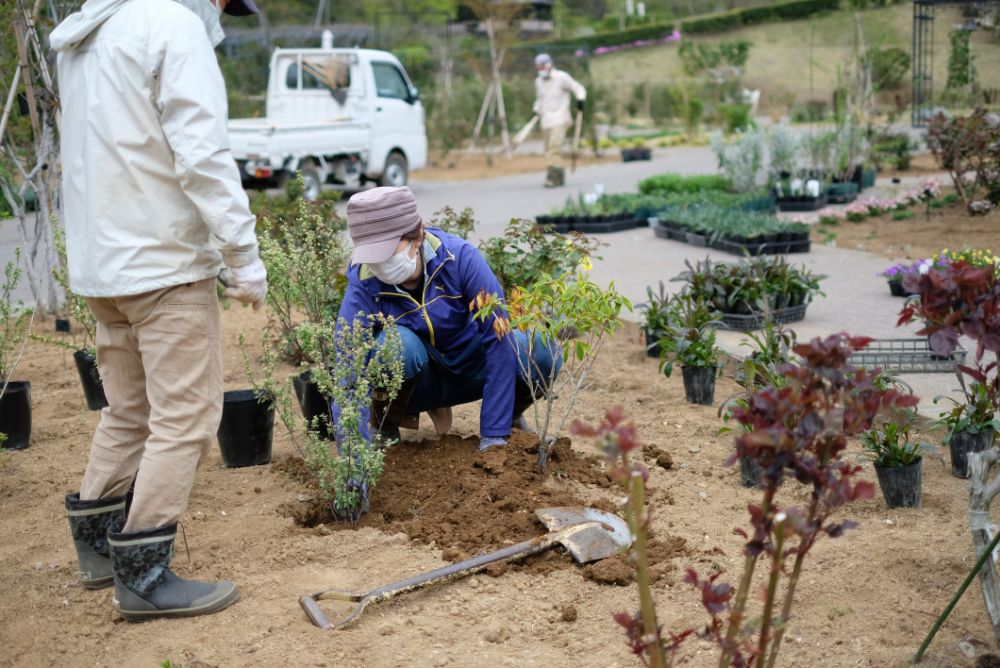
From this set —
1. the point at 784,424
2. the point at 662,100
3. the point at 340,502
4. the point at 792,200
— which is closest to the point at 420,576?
the point at 340,502

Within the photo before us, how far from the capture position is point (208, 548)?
393 centimetres

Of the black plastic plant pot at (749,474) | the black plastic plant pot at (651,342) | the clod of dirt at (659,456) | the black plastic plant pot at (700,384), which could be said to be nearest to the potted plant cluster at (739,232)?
the black plastic plant pot at (651,342)

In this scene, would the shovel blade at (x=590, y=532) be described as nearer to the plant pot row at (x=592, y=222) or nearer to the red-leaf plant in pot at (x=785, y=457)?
the red-leaf plant in pot at (x=785, y=457)

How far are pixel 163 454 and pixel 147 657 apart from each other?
0.59 m

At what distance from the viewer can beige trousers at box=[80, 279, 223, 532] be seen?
334cm

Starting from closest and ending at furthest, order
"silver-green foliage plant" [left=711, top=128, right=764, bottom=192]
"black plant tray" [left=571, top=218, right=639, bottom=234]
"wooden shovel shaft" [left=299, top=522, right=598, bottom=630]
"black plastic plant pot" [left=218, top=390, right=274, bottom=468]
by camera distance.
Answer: "wooden shovel shaft" [left=299, top=522, right=598, bottom=630] < "black plastic plant pot" [left=218, top=390, right=274, bottom=468] < "black plant tray" [left=571, top=218, right=639, bottom=234] < "silver-green foliage plant" [left=711, top=128, right=764, bottom=192]

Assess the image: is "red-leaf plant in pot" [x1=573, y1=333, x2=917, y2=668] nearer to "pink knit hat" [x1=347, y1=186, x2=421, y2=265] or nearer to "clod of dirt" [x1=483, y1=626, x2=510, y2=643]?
"clod of dirt" [x1=483, y1=626, x2=510, y2=643]

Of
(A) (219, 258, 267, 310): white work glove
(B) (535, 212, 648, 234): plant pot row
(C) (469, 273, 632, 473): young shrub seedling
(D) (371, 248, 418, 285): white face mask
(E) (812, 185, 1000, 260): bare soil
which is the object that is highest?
(A) (219, 258, 267, 310): white work glove

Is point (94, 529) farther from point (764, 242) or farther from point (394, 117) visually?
point (394, 117)

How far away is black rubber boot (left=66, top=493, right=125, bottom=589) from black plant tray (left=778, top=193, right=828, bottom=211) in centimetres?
1117

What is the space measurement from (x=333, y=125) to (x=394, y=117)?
4.60 feet

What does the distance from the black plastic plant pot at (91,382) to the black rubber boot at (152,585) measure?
2.43 metres

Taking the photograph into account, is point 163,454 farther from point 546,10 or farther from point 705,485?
point 546,10

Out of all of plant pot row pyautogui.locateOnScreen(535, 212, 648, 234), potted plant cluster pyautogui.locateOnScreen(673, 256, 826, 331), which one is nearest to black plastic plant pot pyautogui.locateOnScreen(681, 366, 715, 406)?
potted plant cluster pyautogui.locateOnScreen(673, 256, 826, 331)
